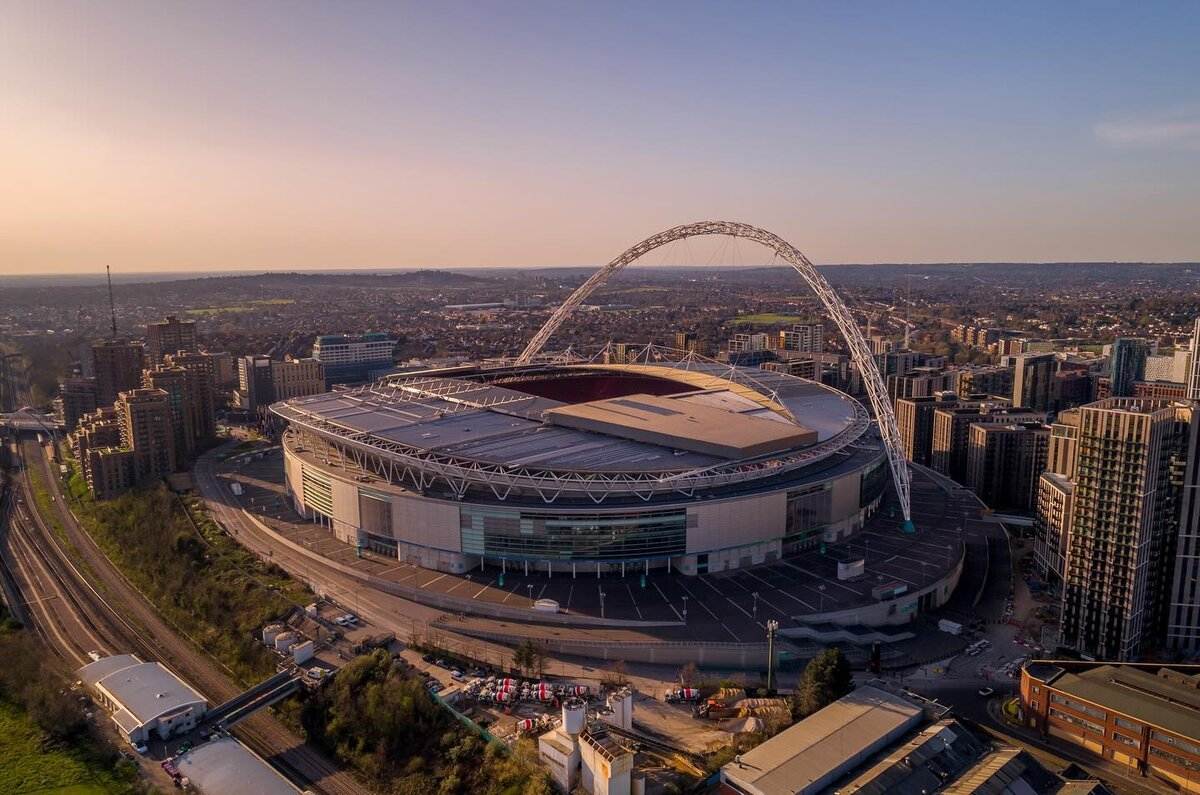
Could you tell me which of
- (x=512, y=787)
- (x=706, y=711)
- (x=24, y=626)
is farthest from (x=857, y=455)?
(x=24, y=626)

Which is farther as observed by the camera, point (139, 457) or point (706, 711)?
point (139, 457)

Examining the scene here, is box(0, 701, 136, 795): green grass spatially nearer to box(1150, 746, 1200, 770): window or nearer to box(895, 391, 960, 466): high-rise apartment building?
box(1150, 746, 1200, 770): window

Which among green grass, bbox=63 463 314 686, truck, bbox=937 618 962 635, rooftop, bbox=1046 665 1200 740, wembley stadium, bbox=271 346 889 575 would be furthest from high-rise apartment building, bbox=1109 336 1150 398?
green grass, bbox=63 463 314 686

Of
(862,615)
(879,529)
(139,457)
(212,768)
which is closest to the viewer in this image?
(212,768)

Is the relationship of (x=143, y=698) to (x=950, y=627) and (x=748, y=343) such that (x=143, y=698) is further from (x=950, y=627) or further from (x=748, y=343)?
(x=748, y=343)

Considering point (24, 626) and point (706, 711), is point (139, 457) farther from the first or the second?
point (706, 711)

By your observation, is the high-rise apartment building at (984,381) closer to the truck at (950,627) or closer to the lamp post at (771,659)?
the truck at (950,627)
